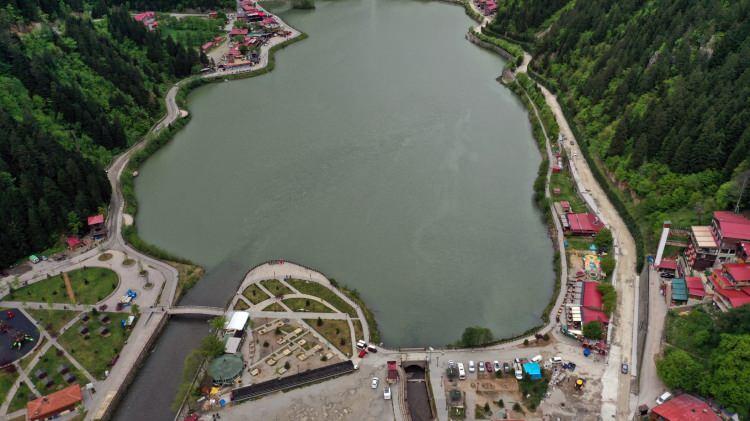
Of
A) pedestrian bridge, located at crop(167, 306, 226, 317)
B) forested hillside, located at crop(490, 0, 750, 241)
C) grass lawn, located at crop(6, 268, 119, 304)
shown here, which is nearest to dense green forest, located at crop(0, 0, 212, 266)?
grass lawn, located at crop(6, 268, 119, 304)

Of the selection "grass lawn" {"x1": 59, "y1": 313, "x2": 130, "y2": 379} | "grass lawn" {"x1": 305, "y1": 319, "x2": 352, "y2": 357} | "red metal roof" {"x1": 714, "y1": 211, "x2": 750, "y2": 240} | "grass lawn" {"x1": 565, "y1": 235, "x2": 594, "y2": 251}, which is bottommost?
"grass lawn" {"x1": 59, "y1": 313, "x2": 130, "y2": 379}

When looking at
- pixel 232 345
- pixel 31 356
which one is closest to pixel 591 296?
pixel 232 345

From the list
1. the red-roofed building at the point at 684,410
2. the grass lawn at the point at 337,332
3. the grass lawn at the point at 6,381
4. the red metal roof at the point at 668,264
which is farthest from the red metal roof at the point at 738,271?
the grass lawn at the point at 6,381

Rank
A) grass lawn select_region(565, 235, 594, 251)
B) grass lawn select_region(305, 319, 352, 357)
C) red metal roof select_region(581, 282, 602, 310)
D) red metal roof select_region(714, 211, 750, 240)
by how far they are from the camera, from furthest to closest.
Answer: grass lawn select_region(565, 235, 594, 251) < red metal roof select_region(581, 282, 602, 310) < red metal roof select_region(714, 211, 750, 240) < grass lawn select_region(305, 319, 352, 357)

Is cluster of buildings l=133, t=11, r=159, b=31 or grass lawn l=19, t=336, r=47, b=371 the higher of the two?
cluster of buildings l=133, t=11, r=159, b=31

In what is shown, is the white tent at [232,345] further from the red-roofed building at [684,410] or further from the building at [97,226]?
the red-roofed building at [684,410]

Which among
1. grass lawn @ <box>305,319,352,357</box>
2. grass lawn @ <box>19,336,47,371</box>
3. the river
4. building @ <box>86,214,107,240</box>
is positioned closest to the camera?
grass lawn @ <box>19,336,47,371</box>

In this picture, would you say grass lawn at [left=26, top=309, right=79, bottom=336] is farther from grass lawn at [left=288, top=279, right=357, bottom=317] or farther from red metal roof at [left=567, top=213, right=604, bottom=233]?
red metal roof at [left=567, top=213, right=604, bottom=233]

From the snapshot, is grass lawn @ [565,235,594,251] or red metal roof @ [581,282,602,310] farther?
grass lawn @ [565,235,594,251]
